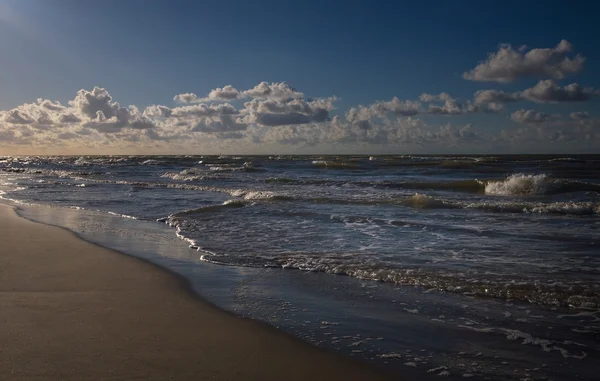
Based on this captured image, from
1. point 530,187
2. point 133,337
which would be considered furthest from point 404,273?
point 530,187

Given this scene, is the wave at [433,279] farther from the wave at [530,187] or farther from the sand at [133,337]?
the wave at [530,187]

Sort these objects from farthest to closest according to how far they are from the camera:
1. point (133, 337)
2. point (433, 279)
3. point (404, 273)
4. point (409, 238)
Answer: point (409, 238) → point (404, 273) → point (433, 279) → point (133, 337)

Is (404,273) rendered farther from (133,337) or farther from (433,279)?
(133,337)

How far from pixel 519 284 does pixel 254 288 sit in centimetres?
366

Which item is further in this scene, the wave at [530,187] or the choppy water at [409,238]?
the wave at [530,187]

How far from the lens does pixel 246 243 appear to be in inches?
361

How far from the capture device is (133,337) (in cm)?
415

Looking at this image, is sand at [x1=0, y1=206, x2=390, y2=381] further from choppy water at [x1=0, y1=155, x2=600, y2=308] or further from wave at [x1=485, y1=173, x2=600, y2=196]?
wave at [x1=485, y1=173, x2=600, y2=196]

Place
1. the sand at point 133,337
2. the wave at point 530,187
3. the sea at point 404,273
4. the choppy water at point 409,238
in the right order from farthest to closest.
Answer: the wave at point 530,187 → the choppy water at point 409,238 → the sea at point 404,273 → the sand at point 133,337

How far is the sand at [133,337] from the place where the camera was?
354 cm

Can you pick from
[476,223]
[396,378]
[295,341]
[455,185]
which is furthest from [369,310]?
[455,185]

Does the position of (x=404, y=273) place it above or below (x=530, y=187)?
below

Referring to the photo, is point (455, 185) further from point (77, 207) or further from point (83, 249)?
point (83, 249)

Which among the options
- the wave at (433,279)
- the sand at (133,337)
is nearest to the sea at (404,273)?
the wave at (433,279)
